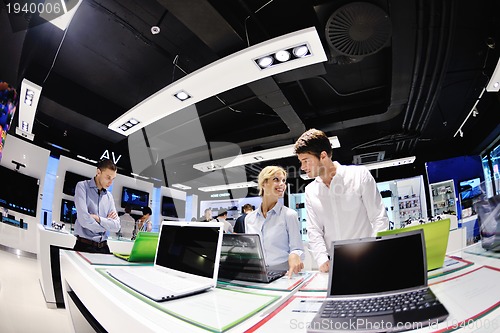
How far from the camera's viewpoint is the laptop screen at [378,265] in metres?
0.72

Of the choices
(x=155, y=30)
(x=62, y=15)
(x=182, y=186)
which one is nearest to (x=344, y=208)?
(x=62, y=15)

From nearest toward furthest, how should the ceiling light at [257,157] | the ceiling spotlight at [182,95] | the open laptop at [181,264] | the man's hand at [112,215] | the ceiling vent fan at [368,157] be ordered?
the open laptop at [181,264] < the man's hand at [112,215] < the ceiling spotlight at [182,95] < the ceiling light at [257,157] < the ceiling vent fan at [368,157]

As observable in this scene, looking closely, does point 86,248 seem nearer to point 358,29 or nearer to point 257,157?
point 358,29

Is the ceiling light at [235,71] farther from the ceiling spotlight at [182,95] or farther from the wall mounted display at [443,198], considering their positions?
the wall mounted display at [443,198]

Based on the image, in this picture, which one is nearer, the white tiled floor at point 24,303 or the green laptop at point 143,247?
the white tiled floor at point 24,303

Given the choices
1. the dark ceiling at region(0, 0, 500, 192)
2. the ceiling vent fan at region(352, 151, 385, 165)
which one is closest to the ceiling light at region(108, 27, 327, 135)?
the dark ceiling at region(0, 0, 500, 192)

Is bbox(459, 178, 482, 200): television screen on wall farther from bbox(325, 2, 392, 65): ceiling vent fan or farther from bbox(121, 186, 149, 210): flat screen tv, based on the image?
bbox(121, 186, 149, 210): flat screen tv

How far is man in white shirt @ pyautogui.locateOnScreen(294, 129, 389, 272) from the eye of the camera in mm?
1604

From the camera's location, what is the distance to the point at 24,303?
125 centimetres

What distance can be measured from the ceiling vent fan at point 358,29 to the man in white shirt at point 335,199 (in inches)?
52.8

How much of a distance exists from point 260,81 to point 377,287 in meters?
2.88

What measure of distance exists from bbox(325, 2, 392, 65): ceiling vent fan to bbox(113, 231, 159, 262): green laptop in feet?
8.11

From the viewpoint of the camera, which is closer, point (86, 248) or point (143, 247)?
point (143, 247)

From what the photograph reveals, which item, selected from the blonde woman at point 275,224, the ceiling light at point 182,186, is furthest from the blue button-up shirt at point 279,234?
the ceiling light at point 182,186
